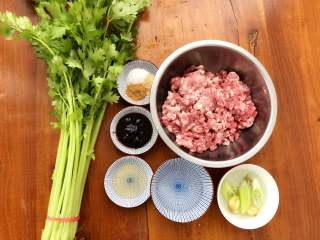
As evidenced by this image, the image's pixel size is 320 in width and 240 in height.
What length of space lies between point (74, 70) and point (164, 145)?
1.26ft

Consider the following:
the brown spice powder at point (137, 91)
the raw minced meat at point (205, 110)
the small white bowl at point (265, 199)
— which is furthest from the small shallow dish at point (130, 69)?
the small white bowl at point (265, 199)

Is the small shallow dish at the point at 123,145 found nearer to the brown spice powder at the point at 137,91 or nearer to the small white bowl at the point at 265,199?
the brown spice powder at the point at 137,91

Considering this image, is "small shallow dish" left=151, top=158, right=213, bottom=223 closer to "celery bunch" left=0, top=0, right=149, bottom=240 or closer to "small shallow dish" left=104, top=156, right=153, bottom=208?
"small shallow dish" left=104, top=156, right=153, bottom=208

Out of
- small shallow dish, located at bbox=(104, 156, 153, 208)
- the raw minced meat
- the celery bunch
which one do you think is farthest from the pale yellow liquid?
the raw minced meat

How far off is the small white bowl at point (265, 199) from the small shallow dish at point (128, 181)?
9.7 inches

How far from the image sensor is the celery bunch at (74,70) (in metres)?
1.26

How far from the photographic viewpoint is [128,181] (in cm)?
146

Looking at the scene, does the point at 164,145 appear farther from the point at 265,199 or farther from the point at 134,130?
the point at 265,199

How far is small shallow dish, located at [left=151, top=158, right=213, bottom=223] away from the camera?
1.41 metres

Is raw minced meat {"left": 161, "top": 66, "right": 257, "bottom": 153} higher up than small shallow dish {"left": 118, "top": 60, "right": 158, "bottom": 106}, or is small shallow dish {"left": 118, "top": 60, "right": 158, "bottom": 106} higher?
small shallow dish {"left": 118, "top": 60, "right": 158, "bottom": 106}

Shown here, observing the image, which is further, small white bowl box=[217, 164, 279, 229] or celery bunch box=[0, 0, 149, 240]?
small white bowl box=[217, 164, 279, 229]

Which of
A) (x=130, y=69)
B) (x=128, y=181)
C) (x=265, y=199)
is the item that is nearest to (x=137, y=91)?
(x=130, y=69)

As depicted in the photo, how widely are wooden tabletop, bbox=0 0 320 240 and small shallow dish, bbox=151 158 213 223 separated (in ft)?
0.13

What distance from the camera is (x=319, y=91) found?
151 cm
